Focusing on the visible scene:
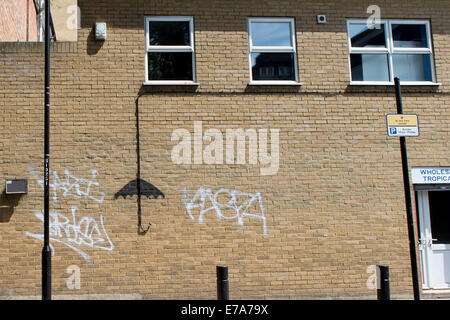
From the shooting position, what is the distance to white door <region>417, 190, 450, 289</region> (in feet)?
30.5

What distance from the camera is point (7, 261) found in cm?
838

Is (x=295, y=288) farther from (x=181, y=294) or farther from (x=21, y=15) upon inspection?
(x=21, y=15)

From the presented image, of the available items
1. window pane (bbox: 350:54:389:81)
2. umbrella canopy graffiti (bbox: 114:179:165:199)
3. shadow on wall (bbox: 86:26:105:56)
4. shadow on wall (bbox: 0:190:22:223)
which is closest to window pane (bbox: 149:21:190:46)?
shadow on wall (bbox: 86:26:105:56)

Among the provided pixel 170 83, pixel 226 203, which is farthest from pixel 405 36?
pixel 226 203

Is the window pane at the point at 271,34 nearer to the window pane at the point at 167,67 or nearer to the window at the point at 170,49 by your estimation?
the window at the point at 170,49

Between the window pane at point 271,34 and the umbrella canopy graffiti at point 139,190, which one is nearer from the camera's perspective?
the umbrella canopy graffiti at point 139,190

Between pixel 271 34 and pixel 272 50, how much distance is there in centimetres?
36

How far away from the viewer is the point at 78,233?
8562 millimetres

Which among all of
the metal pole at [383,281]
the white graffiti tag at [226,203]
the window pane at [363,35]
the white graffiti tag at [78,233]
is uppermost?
the window pane at [363,35]

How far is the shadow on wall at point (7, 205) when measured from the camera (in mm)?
8453

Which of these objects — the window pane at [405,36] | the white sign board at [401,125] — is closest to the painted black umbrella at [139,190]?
the white sign board at [401,125]

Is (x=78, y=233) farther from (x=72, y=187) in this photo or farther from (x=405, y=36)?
(x=405, y=36)

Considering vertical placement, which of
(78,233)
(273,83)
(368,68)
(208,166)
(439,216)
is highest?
(368,68)

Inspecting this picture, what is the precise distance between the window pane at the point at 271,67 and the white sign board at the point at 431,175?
3.04m
